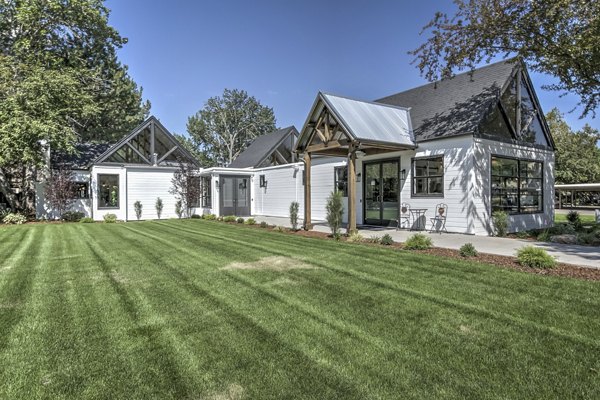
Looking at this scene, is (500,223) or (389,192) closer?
(500,223)

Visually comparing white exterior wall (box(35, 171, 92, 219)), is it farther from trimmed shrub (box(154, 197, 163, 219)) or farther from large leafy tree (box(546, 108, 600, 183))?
large leafy tree (box(546, 108, 600, 183))

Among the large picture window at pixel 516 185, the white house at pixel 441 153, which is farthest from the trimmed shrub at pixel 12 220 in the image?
the large picture window at pixel 516 185

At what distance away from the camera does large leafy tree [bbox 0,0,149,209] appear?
1545cm

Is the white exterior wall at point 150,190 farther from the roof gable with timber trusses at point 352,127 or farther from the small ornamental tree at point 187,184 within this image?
the roof gable with timber trusses at point 352,127

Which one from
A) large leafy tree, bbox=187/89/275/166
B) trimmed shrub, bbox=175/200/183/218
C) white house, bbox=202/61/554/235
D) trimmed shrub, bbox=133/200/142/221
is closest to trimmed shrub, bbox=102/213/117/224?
trimmed shrub, bbox=133/200/142/221

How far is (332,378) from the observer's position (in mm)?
2732

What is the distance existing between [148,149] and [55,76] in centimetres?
527

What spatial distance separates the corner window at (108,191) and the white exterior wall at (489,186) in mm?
16887

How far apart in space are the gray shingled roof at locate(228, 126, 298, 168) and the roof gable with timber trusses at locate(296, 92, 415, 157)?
968 cm

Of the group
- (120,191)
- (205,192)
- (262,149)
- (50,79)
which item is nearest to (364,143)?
(205,192)

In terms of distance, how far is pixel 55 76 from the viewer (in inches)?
665

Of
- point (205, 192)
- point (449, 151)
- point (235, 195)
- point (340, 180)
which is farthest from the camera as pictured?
point (235, 195)

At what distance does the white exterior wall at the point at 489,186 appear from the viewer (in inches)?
430

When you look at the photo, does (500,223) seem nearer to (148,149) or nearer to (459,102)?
(459,102)
